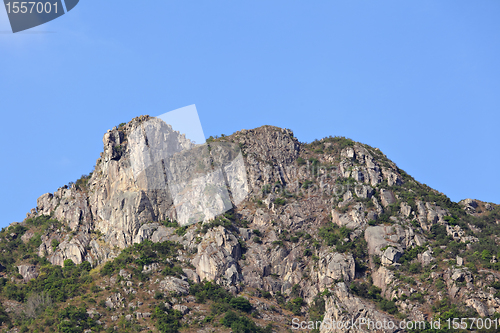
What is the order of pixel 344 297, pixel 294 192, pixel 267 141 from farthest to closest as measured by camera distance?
pixel 267 141 < pixel 294 192 < pixel 344 297

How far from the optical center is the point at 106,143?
162500mm

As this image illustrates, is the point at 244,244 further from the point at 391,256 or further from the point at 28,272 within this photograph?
Result: the point at 28,272

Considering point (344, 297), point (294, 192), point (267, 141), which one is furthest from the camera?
point (267, 141)

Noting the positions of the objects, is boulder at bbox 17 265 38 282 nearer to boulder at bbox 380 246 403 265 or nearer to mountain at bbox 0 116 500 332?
mountain at bbox 0 116 500 332

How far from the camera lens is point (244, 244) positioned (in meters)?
146

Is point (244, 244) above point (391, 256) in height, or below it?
above

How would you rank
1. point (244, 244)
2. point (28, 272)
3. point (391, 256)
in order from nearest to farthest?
point (391, 256)
point (244, 244)
point (28, 272)

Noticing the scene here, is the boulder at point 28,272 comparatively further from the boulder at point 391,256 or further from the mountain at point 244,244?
the boulder at point 391,256

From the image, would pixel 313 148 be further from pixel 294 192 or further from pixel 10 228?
pixel 10 228

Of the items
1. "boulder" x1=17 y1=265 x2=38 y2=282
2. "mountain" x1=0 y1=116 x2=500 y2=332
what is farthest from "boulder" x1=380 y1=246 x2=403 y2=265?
"boulder" x1=17 y1=265 x2=38 y2=282

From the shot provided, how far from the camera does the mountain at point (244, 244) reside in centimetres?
12825

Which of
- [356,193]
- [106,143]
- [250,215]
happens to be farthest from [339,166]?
[106,143]

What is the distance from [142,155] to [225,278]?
38.4m

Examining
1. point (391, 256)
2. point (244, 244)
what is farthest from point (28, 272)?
point (391, 256)
